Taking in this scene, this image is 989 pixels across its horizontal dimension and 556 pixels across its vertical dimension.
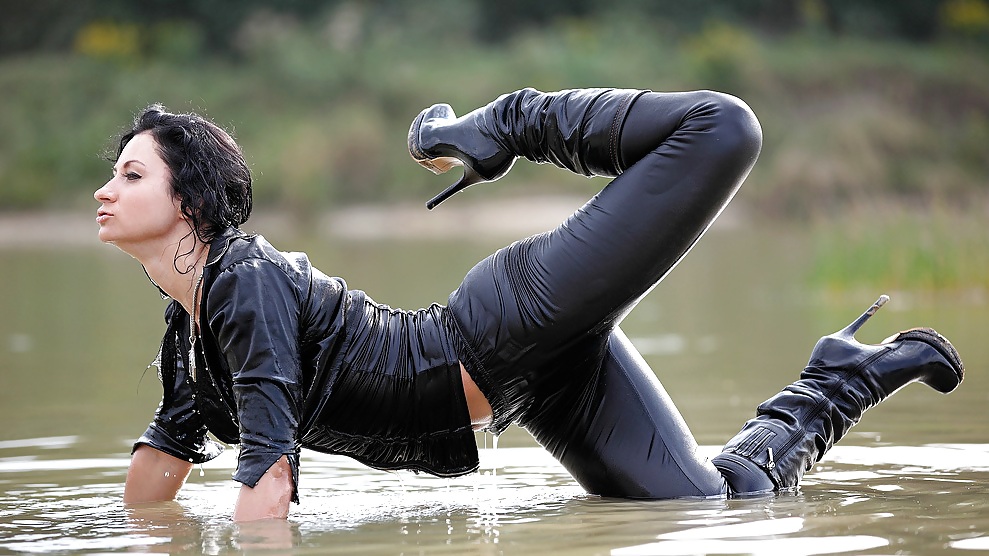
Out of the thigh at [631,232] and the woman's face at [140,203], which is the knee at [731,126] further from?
the woman's face at [140,203]

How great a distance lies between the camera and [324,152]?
2578 cm

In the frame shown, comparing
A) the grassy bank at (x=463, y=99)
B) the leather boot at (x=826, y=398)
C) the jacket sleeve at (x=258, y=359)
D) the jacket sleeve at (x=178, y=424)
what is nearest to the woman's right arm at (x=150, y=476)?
the jacket sleeve at (x=178, y=424)

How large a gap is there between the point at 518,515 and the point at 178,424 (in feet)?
3.33

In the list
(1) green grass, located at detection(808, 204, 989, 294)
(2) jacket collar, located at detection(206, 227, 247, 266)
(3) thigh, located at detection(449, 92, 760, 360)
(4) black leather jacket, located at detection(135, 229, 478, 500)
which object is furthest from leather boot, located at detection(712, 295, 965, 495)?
(1) green grass, located at detection(808, 204, 989, 294)

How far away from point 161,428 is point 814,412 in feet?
5.85

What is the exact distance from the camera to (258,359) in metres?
3.22

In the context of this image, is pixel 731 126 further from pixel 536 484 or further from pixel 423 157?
pixel 536 484

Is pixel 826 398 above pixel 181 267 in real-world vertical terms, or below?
below

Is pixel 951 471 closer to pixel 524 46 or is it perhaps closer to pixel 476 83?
pixel 476 83

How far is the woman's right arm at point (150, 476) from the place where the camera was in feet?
13.0

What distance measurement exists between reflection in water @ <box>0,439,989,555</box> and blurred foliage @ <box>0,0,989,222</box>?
1833 centimetres

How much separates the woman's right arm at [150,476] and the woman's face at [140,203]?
29.9 inches

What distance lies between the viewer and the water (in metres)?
3.17

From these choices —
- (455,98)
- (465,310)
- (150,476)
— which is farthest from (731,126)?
(455,98)
